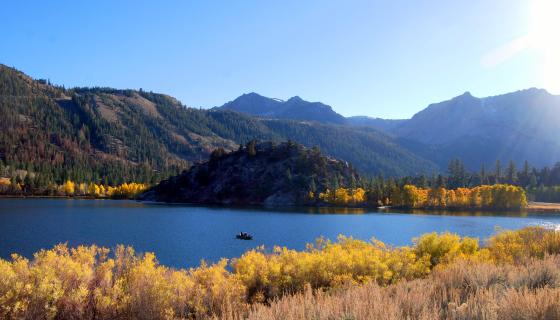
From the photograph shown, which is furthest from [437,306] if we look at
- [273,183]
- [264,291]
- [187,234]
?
[273,183]

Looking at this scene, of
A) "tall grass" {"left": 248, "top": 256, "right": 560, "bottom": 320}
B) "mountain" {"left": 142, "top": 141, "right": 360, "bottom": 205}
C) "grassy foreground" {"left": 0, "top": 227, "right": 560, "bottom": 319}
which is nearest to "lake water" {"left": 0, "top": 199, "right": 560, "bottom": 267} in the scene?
"grassy foreground" {"left": 0, "top": 227, "right": 560, "bottom": 319}

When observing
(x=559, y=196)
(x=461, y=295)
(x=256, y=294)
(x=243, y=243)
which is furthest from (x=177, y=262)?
(x=559, y=196)

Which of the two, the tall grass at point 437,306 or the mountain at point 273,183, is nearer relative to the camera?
the tall grass at point 437,306

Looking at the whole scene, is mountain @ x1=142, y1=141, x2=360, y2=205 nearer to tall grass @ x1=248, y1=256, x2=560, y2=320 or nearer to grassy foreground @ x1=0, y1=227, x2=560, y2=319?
grassy foreground @ x1=0, y1=227, x2=560, y2=319

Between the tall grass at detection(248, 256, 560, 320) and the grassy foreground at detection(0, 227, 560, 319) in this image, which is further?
the grassy foreground at detection(0, 227, 560, 319)

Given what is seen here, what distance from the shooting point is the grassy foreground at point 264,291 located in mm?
7934

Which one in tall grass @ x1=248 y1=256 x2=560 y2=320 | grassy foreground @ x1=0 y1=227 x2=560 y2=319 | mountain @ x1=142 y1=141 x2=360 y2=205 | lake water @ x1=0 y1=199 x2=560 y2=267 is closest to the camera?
tall grass @ x1=248 y1=256 x2=560 y2=320

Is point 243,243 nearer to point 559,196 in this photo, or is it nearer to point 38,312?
point 38,312

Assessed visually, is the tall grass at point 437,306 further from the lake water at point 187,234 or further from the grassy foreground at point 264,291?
the lake water at point 187,234

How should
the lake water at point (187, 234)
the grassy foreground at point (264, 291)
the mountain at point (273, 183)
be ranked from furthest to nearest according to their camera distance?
the mountain at point (273, 183)
the lake water at point (187, 234)
the grassy foreground at point (264, 291)

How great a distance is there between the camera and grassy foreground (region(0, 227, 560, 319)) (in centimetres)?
793

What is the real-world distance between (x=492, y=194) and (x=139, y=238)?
5034 inches

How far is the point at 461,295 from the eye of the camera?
417 inches

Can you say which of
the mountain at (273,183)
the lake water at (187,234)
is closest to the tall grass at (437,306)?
the lake water at (187,234)
